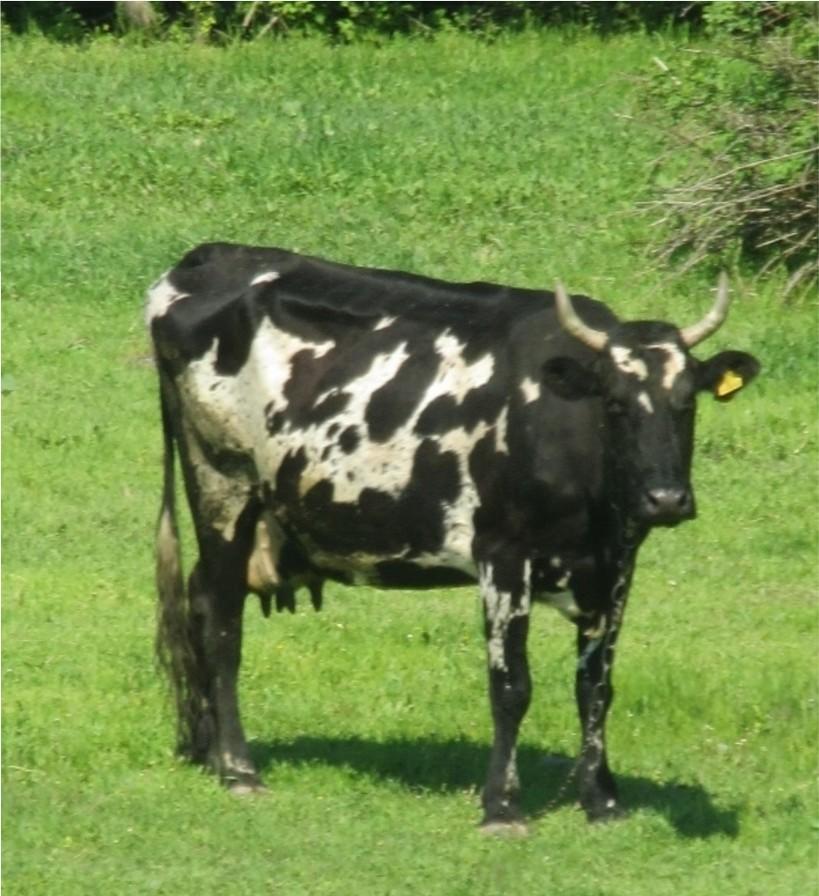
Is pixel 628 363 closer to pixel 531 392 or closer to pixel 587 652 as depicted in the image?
pixel 531 392

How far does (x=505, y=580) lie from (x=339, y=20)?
53.6ft

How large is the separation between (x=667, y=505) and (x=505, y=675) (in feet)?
3.79

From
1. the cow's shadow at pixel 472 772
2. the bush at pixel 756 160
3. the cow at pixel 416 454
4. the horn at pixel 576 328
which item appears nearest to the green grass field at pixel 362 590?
the cow's shadow at pixel 472 772

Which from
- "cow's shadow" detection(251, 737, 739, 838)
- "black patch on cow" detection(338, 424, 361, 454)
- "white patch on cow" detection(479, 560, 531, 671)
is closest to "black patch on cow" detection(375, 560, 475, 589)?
"white patch on cow" detection(479, 560, 531, 671)

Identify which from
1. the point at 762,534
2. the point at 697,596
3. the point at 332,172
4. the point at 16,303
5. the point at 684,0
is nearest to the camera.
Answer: the point at 697,596

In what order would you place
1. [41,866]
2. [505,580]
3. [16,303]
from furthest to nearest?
1. [16,303]
2. [505,580]
3. [41,866]

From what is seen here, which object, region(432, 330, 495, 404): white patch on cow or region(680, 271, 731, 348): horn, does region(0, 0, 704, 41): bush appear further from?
region(680, 271, 731, 348): horn

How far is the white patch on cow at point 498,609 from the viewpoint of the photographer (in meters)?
9.09

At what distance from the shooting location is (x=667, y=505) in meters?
8.48

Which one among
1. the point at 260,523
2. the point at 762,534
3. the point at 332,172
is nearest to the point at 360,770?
the point at 260,523

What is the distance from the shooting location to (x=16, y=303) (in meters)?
17.2

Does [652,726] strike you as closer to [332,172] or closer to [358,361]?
[358,361]

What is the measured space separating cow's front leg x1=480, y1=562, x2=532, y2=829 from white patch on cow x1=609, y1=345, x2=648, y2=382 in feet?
2.90

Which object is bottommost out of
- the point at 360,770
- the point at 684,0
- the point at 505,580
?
the point at 360,770
